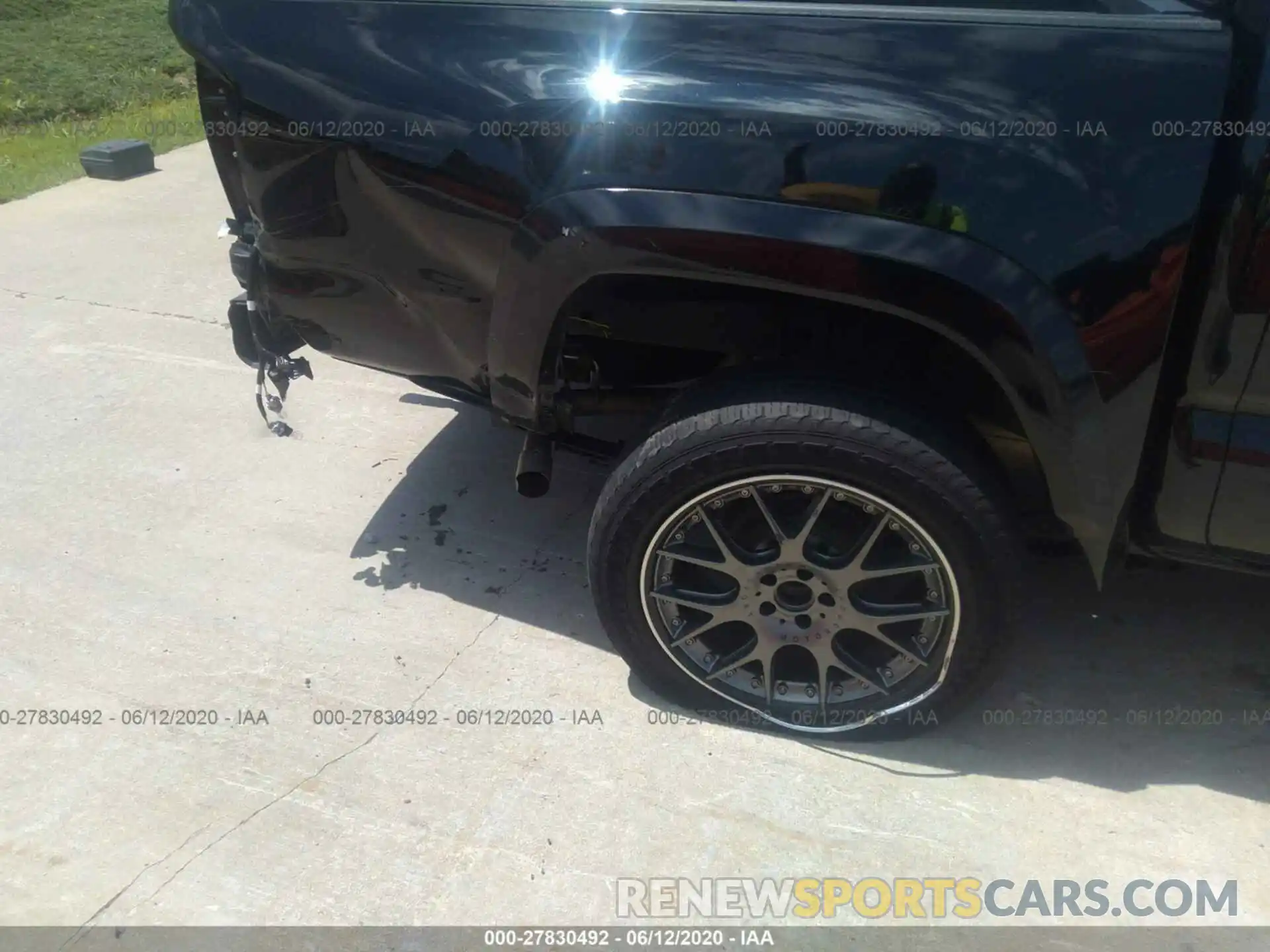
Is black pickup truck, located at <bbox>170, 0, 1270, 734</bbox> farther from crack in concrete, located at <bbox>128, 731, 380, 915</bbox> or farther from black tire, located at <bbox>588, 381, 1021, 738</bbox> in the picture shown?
crack in concrete, located at <bbox>128, 731, 380, 915</bbox>

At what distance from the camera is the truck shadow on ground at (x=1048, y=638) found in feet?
8.50

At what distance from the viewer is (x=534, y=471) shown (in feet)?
9.14

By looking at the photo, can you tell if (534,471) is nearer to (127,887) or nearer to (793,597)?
(793,597)

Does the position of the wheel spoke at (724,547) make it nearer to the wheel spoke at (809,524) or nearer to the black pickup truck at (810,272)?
the black pickup truck at (810,272)

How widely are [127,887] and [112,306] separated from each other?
11.0 ft

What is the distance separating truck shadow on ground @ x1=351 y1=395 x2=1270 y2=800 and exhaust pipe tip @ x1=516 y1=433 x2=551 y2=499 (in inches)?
17.8

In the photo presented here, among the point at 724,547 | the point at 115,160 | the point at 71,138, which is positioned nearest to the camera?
the point at 724,547

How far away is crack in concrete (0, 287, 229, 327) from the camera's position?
4762mm

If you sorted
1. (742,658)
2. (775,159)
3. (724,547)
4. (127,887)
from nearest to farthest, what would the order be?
(775,159) → (127,887) → (724,547) → (742,658)

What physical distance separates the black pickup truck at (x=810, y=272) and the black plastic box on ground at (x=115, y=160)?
4.51 meters

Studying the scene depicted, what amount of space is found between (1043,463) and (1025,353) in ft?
0.87

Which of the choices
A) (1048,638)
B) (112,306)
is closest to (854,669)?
(1048,638)

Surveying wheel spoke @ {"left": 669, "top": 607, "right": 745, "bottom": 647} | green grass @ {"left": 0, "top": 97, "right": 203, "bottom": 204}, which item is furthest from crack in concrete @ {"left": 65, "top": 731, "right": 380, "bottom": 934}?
green grass @ {"left": 0, "top": 97, "right": 203, "bottom": 204}
